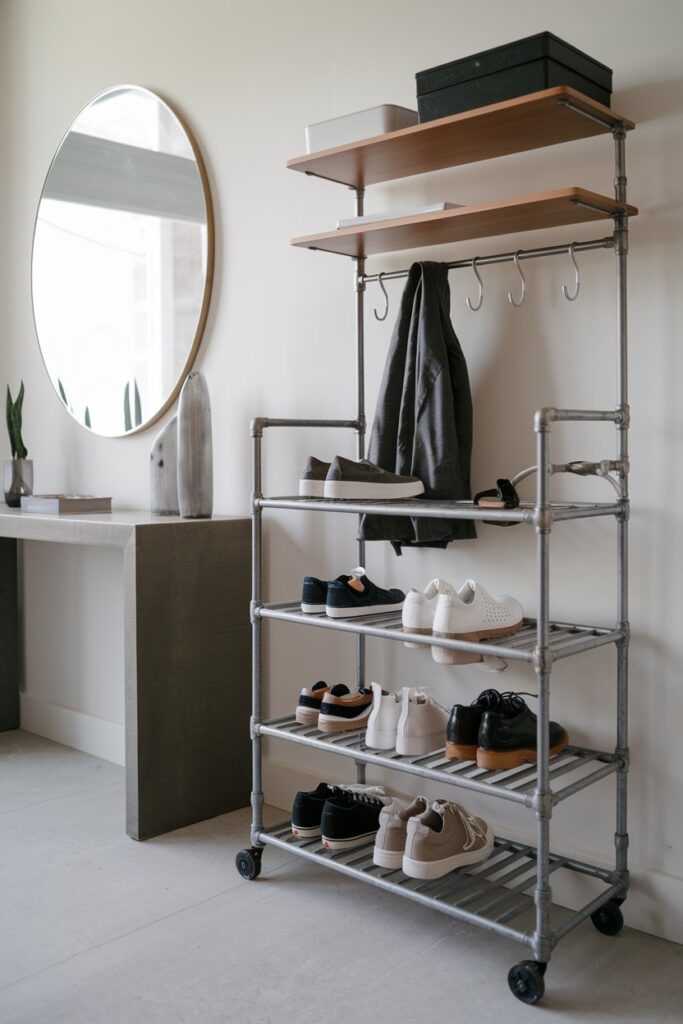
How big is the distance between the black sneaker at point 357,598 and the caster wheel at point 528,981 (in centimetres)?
73

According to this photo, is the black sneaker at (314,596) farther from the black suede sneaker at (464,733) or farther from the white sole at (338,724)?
the black suede sneaker at (464,733)

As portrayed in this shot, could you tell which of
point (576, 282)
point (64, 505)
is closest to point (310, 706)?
point (64, 505)

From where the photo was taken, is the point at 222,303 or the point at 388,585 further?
the point at 222,303

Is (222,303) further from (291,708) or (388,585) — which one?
(291,708)

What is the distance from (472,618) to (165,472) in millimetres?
1157

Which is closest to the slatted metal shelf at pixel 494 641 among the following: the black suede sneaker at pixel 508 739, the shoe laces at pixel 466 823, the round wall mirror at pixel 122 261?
the black suede sneaker at pixel 508 739

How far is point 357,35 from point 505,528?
124 cm

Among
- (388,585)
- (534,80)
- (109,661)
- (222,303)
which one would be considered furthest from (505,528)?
(109,661)

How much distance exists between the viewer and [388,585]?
2.33 metres

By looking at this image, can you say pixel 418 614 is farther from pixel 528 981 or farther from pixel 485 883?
pixel 528 981

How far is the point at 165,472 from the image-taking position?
2.64 m

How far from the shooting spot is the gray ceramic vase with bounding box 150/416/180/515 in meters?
2.64

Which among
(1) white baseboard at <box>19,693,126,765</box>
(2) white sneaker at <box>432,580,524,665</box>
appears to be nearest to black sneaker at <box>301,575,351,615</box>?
(2) white sneaker at <box>432,580,524,665</box>

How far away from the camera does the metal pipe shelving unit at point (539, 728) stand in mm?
1645
